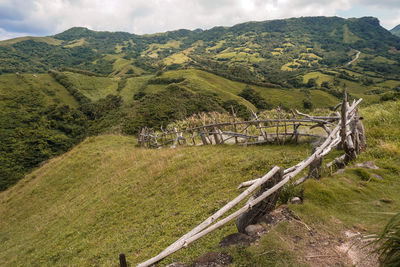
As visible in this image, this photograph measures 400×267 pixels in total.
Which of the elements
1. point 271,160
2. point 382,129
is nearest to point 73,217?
point 271,160

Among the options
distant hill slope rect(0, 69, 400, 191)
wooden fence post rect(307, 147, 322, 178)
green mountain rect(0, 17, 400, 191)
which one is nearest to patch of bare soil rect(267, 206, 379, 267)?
wooden fence post rect(307, 147, 322, 178)

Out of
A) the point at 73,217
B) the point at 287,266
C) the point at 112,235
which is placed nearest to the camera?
the point at 287,266

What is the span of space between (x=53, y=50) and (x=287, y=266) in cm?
24865

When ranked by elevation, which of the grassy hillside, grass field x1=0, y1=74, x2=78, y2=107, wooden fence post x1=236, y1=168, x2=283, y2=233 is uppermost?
grass field x1=0, y1=74, x2=78, y2=107

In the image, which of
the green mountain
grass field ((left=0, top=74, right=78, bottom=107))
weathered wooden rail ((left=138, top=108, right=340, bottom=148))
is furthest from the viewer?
grass field ((left=0, top=74, right=78, bottom=107))

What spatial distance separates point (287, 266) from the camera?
8.77ft

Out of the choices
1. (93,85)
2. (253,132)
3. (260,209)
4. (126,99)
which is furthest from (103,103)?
(260,209)

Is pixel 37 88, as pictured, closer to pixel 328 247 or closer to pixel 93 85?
pixel 93 85

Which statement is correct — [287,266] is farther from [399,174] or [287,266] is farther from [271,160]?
[271,160]

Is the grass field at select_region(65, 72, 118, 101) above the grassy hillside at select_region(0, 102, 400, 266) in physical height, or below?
above

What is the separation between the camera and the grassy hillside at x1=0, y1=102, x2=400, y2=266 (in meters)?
3.52

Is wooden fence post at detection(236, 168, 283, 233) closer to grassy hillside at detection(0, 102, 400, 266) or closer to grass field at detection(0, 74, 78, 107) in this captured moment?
grassy hillside at detection(0, 102, 400, 266)

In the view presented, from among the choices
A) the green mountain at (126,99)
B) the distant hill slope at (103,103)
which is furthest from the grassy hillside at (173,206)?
the distant hill slope at (103,103)

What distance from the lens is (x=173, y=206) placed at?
22.5ft
